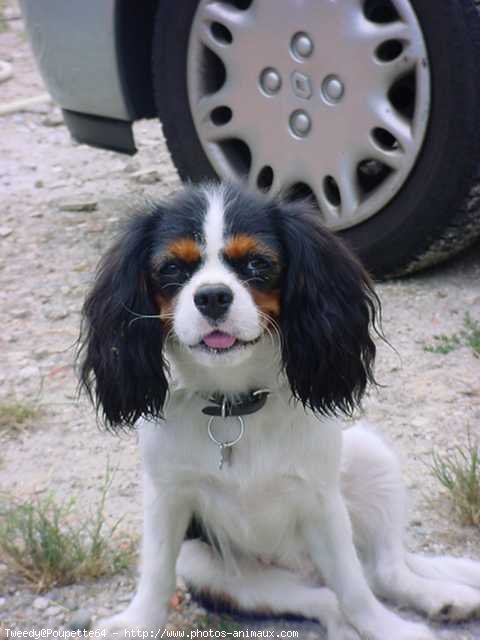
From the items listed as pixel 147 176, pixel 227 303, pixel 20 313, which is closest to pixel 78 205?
pixel 147 176

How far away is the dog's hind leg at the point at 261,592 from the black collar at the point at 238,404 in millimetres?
437

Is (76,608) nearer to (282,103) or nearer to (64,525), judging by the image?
(64,525)

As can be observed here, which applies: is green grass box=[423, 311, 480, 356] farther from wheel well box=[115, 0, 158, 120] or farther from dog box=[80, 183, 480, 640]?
wheel well box=[115, 0, 158, 120]

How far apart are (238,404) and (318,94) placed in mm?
1861

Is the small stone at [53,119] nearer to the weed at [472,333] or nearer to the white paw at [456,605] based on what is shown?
the weed at [472,333]

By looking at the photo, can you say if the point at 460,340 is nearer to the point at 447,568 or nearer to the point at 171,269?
the point at 447,568

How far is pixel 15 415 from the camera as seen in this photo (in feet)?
11.4

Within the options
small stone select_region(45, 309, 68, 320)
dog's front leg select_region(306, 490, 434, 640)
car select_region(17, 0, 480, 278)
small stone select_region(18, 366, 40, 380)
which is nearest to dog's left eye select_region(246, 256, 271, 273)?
dog's front leg select_region(306, 490, 434, 640)

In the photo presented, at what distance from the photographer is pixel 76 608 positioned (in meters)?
2.64

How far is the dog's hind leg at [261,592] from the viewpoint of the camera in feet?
8.43

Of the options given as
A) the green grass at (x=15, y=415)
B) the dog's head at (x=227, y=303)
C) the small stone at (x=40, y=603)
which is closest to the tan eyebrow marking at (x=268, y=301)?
the dog's head at (x=227, y=303)

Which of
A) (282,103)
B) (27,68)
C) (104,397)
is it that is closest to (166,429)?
(104,397)

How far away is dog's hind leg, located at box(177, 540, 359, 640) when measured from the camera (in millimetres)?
2568

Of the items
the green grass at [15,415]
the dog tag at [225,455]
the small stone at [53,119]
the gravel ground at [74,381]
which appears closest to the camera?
the dog tag at [225,455]
